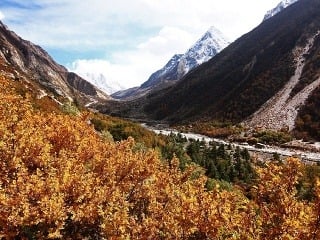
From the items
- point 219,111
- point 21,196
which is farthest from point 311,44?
point 21,196

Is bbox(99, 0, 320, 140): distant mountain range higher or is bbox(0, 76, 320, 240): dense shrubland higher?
bbox(99, 0, 320, 140): distant mountain range

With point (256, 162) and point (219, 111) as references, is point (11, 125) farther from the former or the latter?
point (219, 111)

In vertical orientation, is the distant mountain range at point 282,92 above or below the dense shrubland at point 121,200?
above

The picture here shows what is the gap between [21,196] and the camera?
21.8 meters

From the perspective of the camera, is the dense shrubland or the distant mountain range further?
the distant mountain range

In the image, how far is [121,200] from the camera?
2712cm

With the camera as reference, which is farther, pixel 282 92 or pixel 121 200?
pixel 282 92

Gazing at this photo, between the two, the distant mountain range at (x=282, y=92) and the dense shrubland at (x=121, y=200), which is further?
the distant mountain range at (x=282, y=92)

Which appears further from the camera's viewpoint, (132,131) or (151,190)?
(132,131)

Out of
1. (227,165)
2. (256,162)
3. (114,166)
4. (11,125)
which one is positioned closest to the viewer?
(11,125)

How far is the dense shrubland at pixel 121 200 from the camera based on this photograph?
18.5m

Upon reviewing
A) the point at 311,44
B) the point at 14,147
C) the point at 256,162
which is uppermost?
the point at 311,44

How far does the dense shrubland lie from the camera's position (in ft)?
60.6

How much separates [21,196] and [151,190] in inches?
389
